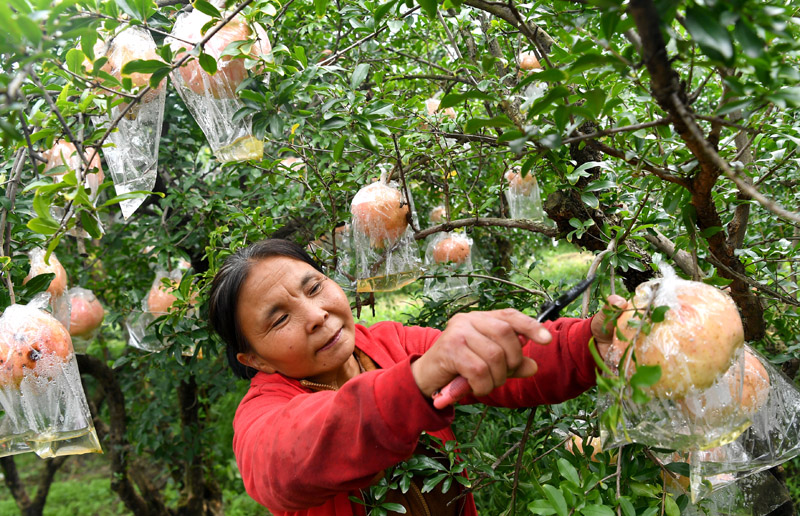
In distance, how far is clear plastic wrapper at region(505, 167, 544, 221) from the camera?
2.76 metres

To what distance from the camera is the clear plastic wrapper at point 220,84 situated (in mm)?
1415

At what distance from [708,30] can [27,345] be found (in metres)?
1.46

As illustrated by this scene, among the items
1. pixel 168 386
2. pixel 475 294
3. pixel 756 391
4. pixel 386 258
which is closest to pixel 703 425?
pixel 756 391

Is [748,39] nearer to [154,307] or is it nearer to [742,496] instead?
[742,496]

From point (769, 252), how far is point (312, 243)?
158 cm

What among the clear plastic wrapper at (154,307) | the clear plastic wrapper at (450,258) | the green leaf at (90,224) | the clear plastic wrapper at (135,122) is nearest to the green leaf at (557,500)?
the green leaf at (90,224)

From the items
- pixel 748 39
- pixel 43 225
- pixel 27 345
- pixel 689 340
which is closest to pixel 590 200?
pixel 689 340

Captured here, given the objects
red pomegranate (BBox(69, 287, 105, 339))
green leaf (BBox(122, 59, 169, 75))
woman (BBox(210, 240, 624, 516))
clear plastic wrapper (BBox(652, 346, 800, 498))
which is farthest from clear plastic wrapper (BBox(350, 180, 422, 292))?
red pomegranate (BBox(69, 287, 105, 339))

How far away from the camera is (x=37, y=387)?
137cm

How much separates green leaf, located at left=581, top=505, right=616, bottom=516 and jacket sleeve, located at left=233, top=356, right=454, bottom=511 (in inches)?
11.7

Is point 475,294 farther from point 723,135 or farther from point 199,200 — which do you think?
point 199,200

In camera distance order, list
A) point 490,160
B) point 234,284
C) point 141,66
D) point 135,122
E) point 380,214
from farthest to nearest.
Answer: point 490,160
point 380,214
point 135,122
point 234,284
point 141,66

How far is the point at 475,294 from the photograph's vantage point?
2.29 meters

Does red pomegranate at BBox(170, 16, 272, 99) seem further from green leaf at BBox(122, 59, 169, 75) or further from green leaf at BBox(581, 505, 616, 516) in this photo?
green leaf at BBox(581, 505, 616, 516)
